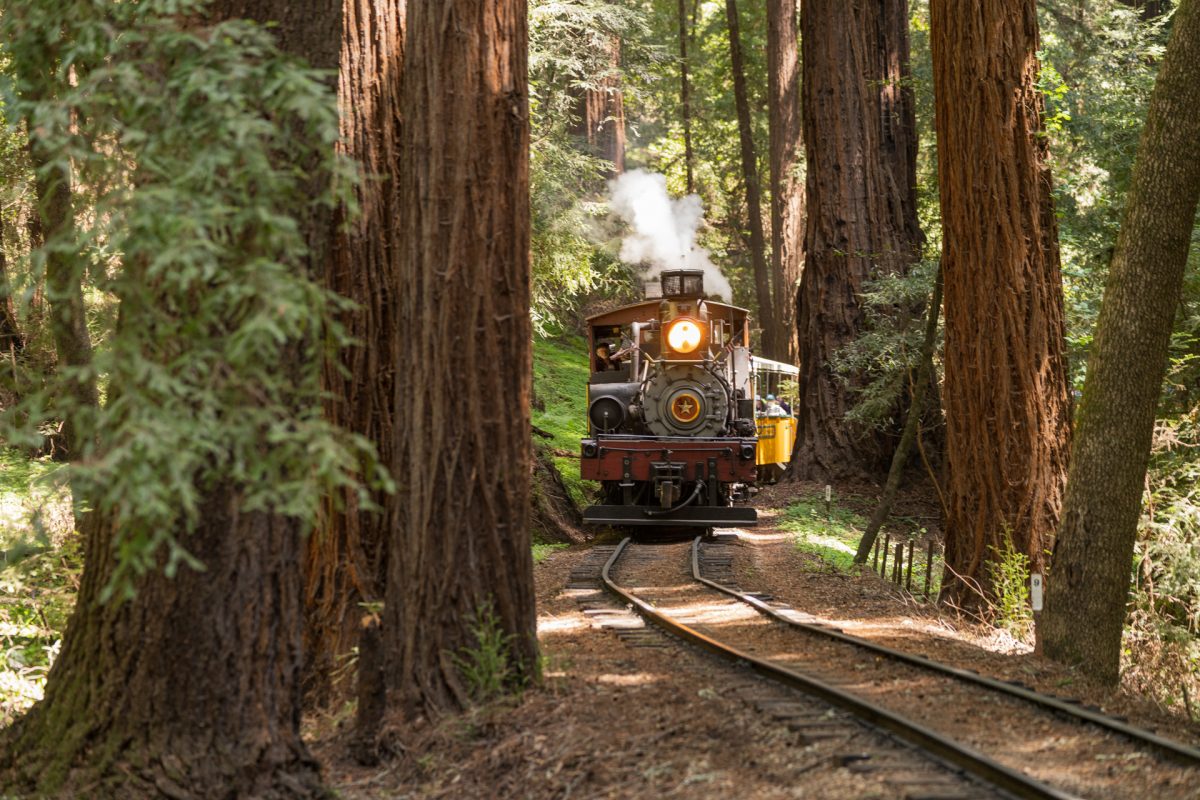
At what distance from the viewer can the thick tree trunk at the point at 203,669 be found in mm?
5293

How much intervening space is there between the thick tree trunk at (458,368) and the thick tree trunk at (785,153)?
18.9 m

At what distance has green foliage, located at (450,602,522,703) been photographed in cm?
633

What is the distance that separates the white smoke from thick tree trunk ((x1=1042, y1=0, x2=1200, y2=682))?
22.3 meters

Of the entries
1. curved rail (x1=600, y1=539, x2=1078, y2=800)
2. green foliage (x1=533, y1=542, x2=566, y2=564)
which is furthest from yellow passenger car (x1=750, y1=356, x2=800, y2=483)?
curved rail (x1=600, y1=539, x2=1078, y2=800)

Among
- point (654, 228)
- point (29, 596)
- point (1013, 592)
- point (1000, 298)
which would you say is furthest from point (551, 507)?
point (654, 228)

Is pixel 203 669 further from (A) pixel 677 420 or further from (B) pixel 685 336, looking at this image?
(B) pixel 685 336

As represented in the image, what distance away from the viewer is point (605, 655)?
26.2 ft

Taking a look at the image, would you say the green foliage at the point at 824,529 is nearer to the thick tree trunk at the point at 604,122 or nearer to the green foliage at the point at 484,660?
the green foliage at the point at 484,660

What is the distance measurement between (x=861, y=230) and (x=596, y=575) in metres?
9.84

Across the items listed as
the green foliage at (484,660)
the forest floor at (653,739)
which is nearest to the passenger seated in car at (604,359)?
the forest floor at (653,739)

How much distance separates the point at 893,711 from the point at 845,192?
585 inches

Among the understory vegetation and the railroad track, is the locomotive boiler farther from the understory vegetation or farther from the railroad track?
the railroad track

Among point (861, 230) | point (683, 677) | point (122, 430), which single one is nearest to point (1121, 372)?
point (683, 677)

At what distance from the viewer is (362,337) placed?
7.34 metres
